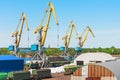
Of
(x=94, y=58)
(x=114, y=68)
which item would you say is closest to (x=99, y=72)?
(x=114, y=68)

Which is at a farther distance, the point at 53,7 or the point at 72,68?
the point at 53,7

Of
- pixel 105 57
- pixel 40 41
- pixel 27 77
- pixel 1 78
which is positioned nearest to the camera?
pixel 1 78

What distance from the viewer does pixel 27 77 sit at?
1802 inches

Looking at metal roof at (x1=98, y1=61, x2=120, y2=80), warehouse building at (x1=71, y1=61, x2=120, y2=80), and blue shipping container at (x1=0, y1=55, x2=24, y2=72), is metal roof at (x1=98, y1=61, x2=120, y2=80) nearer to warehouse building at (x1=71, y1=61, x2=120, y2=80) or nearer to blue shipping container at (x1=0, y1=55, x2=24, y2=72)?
warehouse building at (x1=71, y1=61, x2=120, y2=80)

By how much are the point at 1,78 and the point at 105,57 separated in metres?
32.6

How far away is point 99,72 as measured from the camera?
1139 inches

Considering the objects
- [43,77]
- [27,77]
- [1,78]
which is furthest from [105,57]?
[1,78]

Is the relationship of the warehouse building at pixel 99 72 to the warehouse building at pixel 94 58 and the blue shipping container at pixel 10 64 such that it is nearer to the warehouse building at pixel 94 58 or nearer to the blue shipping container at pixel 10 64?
the blue shipping container at pixel 10 64

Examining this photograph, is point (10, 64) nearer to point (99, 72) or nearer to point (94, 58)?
point (94, 58)

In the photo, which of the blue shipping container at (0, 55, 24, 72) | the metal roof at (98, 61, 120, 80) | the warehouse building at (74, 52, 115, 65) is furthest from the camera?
the warehouse building at (74, 52, 115, 65)

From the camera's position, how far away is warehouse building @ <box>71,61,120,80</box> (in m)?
28.1

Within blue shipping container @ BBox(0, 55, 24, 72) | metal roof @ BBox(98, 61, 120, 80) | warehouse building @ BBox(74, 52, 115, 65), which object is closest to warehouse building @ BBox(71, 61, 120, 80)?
metal roof @ BBox(98, 61, 120, 80)

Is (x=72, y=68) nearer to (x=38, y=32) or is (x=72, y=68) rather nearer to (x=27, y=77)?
(x=27, y=77)

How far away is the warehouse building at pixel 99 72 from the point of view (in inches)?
1108
